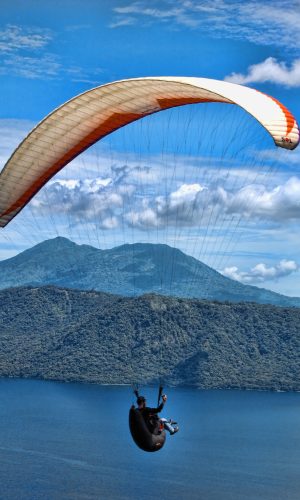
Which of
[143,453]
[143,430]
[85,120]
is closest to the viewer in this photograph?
[143,430]

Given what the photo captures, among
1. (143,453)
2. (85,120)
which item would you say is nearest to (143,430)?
(85,120)

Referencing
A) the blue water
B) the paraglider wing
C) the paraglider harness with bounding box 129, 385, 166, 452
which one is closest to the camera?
the paraglider harness with bounding box 129, 385, 166, 452

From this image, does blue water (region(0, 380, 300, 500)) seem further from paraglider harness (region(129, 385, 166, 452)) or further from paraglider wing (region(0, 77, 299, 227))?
paraglider harness (region(129, 385, 166, 452))

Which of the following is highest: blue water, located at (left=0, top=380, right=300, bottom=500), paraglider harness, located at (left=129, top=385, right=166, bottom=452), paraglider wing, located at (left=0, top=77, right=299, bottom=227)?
blue water, located at (left=0, top=380, right=300, bottom=500)

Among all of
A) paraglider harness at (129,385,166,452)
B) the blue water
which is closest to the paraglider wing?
paraglider harness at (129,385,166,452)

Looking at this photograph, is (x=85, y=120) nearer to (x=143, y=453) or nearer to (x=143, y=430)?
(x=143, y=430)

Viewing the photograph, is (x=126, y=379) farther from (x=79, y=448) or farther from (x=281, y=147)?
(x=281, y=147)
